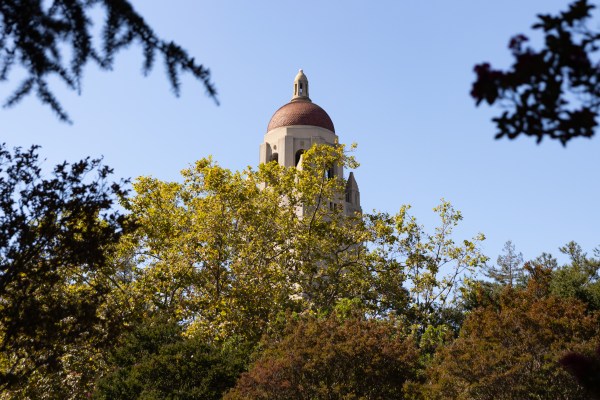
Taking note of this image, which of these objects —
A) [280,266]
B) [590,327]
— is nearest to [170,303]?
[280,266]

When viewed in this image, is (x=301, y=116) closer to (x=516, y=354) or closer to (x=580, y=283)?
(x=580, y=283)

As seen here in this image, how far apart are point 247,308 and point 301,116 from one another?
34.4 m

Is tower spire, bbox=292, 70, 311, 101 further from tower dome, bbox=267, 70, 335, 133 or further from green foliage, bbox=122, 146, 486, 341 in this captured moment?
green foliage, bbox=122, 146, 486, 341

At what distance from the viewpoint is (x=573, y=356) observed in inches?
173

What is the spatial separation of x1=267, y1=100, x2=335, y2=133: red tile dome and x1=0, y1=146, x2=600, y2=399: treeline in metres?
27.2

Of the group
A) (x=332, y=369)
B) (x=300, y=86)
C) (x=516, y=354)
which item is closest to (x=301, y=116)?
(x=300, y=86)

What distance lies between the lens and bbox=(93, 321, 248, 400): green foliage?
16891mm

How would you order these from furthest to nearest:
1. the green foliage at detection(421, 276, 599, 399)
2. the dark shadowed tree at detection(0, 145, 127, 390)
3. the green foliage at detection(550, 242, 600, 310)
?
1. the green foliage at detection(550, 242, 600, 310)
2. the green foliage at detection(421, 276, 599, 399)
3. the dark shadowed tree at detection(0, 145, 127, 390)

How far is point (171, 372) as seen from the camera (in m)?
17.2

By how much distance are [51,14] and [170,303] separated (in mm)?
20454

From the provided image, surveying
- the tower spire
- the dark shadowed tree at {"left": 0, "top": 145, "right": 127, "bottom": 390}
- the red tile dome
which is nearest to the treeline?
the dark shadowed tree at {"left": 0, "top": 145, "right": 127, "bottom": 390}

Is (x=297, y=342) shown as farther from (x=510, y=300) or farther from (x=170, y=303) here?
(x=170, y=303)

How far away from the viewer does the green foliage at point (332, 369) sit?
599 inches

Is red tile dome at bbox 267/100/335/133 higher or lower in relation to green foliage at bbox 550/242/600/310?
higher
